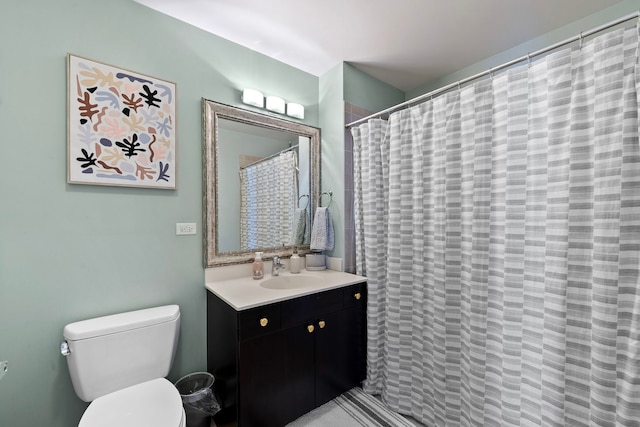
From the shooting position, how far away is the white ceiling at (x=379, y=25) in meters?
1.56

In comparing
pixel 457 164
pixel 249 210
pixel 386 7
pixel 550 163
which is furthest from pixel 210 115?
pixel 550 163

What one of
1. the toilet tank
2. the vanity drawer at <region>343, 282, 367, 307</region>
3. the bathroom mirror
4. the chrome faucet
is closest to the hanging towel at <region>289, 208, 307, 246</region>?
the bathroom mirror

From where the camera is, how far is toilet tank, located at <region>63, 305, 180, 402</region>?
1.25m

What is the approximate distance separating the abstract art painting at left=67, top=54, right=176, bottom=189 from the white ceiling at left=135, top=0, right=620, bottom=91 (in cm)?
53

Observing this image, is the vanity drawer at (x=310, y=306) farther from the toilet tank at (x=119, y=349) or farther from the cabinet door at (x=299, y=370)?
the toilet tank at (x=119, y=349)

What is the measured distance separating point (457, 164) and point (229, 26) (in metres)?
1.74

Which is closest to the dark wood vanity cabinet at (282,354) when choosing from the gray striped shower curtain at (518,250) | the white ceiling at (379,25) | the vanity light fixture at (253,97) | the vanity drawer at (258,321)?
the vanity drawer at (258,321)

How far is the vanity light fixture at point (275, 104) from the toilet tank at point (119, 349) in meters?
1.57

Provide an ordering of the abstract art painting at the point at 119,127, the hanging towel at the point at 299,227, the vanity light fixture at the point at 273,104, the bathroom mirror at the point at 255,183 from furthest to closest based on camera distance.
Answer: the hanging towel at the point at 299,227 → the vanity light fixture at the point at 273,104 → the bathroom mirror at the point at 255,183 → the abstract art painting at the point at 119,127

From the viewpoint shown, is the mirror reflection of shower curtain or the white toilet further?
the mirror reflection of shower curtain

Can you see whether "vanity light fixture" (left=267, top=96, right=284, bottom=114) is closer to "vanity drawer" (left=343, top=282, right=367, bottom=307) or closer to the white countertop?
the white countertop

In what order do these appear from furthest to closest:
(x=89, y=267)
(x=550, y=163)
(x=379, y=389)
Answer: (x=379, y=389)
(x=89, y=267)
(x=550, y=163)

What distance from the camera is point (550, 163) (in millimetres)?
1196

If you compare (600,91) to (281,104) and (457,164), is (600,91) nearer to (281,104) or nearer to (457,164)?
(457,164)
